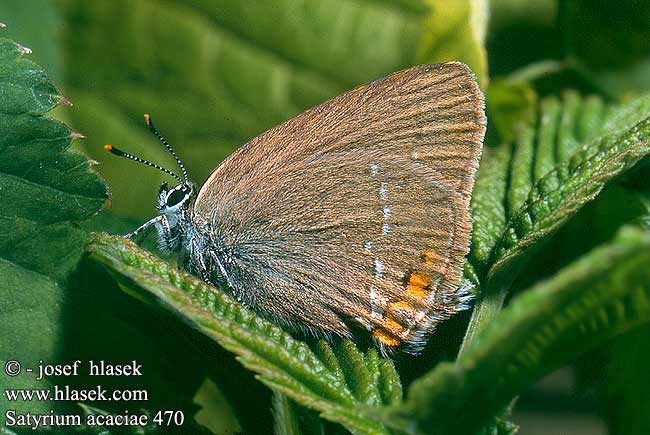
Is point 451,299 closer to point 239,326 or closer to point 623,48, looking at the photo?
point 239,326

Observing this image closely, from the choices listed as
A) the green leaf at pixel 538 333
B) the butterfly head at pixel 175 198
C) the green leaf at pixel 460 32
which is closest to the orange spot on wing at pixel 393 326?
the green leaf at pixel 538 333

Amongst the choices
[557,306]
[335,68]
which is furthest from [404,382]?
[335,68]

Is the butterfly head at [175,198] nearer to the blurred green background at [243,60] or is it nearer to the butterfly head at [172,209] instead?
the butterfly head at [172,209]

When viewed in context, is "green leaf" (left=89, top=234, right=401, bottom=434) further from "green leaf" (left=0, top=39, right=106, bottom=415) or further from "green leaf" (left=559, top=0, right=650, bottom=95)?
"green leaf" (left=559, top=0, right=650, bottom=95)

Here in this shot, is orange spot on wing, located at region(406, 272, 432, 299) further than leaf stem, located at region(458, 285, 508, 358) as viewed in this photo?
Yes

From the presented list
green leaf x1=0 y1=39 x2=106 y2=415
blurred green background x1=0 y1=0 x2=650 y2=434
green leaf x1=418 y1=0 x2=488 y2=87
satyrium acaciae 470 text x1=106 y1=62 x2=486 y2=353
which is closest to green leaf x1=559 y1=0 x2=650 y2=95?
blurred green background x1=0 y1=0 x2=650 y2=434

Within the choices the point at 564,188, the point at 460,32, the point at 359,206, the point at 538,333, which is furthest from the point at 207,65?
the point at 538,333

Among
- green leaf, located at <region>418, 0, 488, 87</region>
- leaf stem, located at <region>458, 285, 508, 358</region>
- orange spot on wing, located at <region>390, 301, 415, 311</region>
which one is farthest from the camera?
green leaf, located at <region>418, 0, 488, 87</region>
